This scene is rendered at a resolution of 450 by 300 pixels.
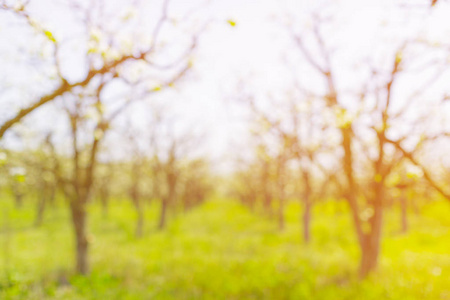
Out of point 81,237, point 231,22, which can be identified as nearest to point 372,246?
point 231,22

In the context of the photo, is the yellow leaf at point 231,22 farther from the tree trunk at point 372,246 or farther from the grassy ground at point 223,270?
the tree trunk at point 372,246

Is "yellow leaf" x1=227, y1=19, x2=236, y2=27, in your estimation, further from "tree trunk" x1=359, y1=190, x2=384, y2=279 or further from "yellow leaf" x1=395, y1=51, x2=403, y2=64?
"tree trunk" x1=359, y1=190, x2=384, y2=279

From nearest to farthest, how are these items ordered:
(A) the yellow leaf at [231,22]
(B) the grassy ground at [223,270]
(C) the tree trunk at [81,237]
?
(A) the yellow leaf at [231,22] → (B) the grassy ground at [223,270] → (C) the tree trunk at [81,237]

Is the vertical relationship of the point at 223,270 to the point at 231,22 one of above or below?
below

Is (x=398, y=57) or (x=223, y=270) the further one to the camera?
(x=223, y=270)

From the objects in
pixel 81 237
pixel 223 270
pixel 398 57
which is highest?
pixel 398 57

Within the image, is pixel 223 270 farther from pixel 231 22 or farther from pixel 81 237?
pixel 231 22

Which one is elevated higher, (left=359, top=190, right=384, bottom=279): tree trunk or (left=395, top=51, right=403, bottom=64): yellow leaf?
(left=395, top=51, right=403, bottom=64): yellow leaf

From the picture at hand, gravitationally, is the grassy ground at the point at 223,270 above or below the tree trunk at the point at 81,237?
below

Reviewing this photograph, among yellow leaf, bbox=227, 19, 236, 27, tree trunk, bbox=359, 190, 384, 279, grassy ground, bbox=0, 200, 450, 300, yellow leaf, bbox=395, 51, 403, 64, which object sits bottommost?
grassy ground, bbox=0, 200, 450, 300

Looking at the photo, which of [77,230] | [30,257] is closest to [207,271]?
[77,230]

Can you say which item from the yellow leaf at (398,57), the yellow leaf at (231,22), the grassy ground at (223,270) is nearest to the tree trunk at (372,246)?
the grassy ground at (223,270)

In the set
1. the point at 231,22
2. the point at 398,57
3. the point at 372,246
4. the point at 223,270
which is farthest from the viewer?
the point at 223,270

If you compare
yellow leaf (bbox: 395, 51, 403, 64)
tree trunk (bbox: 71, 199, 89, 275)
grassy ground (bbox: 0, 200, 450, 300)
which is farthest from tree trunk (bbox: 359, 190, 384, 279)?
tree trunk (bbox: 71, 199, 89, 275)
